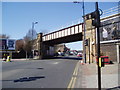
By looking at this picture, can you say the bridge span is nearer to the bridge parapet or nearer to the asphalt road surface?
the bridge parapet

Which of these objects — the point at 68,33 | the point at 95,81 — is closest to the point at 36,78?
the point at 95,81

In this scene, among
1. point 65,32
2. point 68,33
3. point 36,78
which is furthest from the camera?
point 65,32

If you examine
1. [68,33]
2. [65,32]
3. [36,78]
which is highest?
[65,32]

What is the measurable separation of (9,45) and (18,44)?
1071cm

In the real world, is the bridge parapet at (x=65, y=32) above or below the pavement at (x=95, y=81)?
above

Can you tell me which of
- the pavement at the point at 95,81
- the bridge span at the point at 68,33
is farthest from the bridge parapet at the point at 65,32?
the pavement at the point at 95,81

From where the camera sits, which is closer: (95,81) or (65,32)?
(95,81)

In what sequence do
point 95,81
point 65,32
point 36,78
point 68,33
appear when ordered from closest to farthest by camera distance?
point 95,81 < point 36,78 < point 68,33 < point 65,32

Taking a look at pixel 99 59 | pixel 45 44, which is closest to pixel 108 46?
pixel 99 59

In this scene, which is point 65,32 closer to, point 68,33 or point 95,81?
point 68,33

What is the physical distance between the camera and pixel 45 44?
55250 millimetres

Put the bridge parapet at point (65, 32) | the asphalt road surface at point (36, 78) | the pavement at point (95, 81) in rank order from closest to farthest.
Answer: the pavement at point (95, 81) < the asphalt road surface at point (36, 78) < the bridge parapet at point (65, 32)

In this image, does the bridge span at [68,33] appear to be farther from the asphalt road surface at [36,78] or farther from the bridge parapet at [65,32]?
the asphalt road surface at [36,78]

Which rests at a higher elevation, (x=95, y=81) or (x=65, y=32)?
(x=65, y=32)
